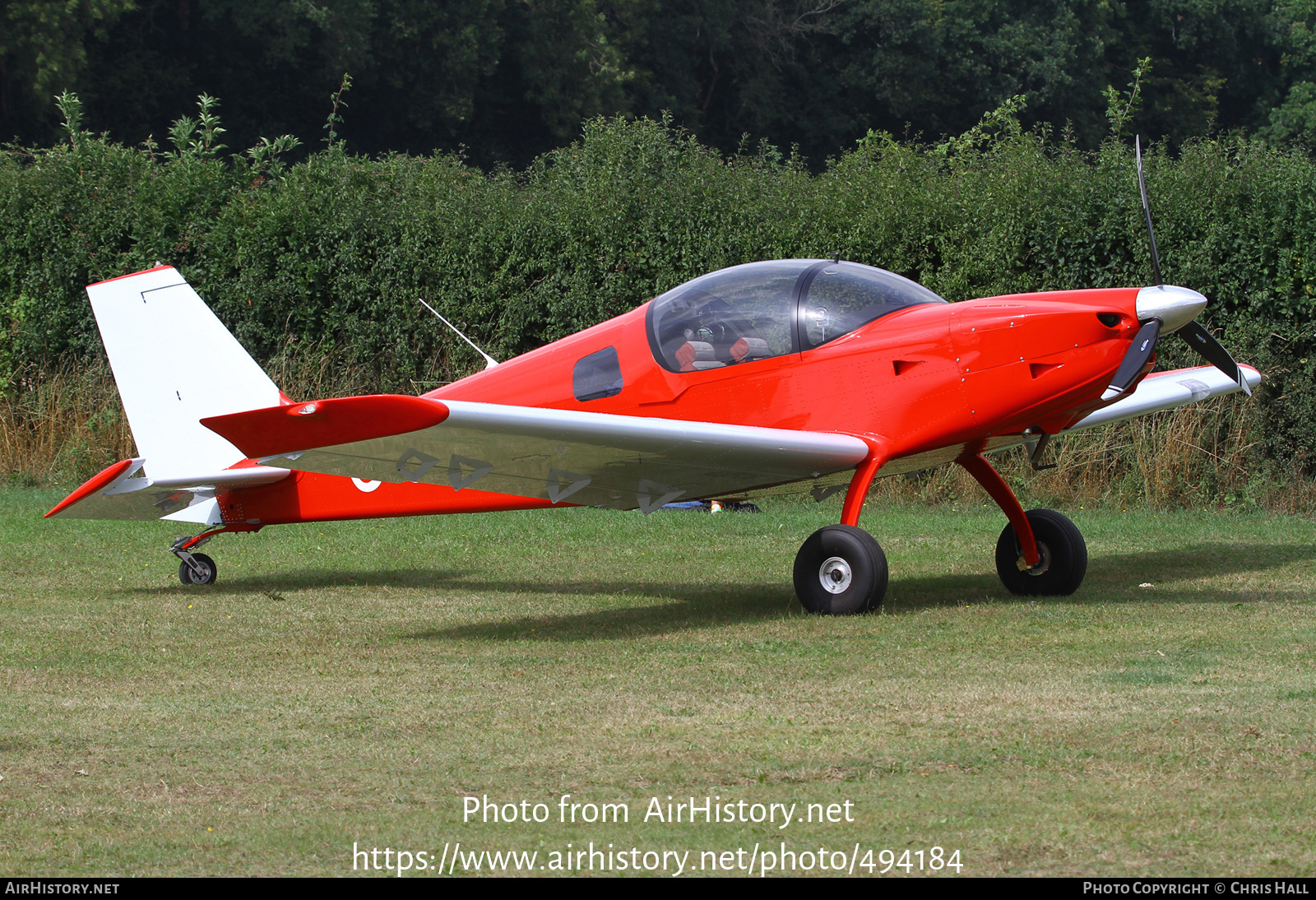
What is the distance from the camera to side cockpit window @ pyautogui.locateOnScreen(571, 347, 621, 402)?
25.7 ft

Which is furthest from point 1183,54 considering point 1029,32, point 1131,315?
point 1131,315

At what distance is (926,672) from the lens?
5707 mm

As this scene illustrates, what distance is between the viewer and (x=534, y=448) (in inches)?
261

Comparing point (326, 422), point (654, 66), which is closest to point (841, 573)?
point (326, 422)

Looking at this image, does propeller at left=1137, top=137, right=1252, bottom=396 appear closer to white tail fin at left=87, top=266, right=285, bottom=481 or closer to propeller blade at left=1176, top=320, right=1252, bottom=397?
propeller blade at left=1176, top=320, right=1252, bottom=397

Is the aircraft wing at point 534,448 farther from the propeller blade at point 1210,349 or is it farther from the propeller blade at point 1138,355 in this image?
the propeller blade at point 1210,349

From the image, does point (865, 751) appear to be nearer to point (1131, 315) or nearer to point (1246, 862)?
point (1246, 862)

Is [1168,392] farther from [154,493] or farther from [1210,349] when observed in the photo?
[154,493]

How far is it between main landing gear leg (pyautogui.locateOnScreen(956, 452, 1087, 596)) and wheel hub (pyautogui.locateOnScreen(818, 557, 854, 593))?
4.76 ft

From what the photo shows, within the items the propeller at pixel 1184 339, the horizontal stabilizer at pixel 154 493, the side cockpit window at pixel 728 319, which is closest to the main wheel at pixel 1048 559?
the propeller at pixel 1184 339

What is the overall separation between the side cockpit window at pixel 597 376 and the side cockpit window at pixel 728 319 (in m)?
0.30

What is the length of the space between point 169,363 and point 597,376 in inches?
125

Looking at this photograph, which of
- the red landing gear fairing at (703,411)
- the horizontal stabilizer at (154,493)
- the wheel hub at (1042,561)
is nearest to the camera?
the red landing gear fairing at (703,411)

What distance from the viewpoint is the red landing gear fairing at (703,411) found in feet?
21.4
